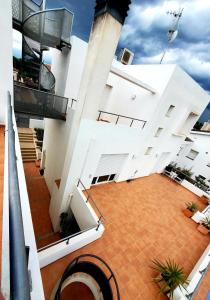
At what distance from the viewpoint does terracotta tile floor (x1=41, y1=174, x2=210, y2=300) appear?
451 centimetres

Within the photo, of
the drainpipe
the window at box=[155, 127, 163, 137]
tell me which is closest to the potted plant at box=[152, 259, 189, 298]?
the drainpipe

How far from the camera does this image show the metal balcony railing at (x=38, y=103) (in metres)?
6.20

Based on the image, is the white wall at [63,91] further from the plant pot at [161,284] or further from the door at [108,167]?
the plant pot at [161,284]

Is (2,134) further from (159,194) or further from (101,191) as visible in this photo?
(159,194)

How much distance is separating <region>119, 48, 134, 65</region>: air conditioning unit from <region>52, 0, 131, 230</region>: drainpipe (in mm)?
6926

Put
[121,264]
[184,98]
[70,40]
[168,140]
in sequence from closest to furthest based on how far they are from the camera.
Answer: [121,264] → [70,40] → [184,98] → [168,140]

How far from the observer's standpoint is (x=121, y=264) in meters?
4.96

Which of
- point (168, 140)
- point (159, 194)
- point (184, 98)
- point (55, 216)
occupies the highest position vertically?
point (184, 98)

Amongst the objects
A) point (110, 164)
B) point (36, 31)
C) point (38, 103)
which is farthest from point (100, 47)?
point (110, 164)

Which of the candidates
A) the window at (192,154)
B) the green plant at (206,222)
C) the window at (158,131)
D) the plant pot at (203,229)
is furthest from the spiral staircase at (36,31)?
the window at (192,154)

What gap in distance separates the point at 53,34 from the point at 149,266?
10.1 m

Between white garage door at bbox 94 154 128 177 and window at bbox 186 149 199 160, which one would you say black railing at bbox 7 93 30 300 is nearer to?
white garage door at bbox 94 154 128 177

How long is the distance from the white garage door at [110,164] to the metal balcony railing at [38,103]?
2977 millimetres

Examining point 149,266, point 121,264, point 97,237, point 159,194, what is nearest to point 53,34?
point 97,237
